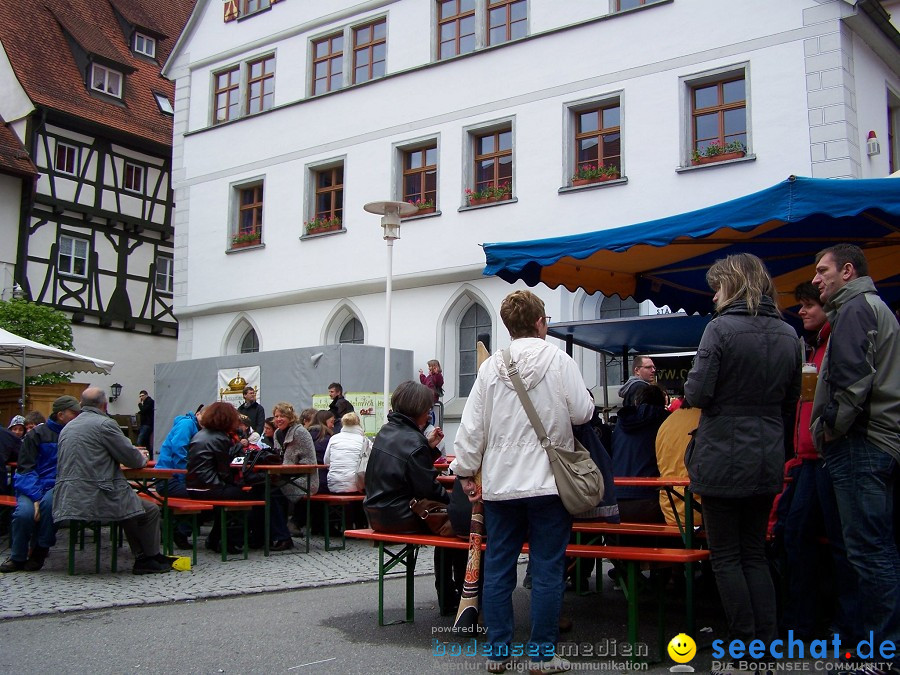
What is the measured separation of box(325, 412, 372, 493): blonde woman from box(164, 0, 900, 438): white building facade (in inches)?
276

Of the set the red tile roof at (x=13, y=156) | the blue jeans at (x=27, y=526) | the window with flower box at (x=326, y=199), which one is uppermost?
the red tile roof at (x=13, y=156)

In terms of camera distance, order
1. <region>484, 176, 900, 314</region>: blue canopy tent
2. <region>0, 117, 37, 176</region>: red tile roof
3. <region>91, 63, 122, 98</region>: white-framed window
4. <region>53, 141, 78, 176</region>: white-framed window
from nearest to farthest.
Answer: <region>484, 176, 900, 314</region>: blue canopy tent → <region>0, 117, 37, 176</region>: red tile roof → <region>53, 141, 78, 176</region>: white-framed window → <region>91, 63, 122, 98</region>: white-framed window

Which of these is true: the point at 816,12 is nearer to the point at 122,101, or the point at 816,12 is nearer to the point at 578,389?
the point at 578,389

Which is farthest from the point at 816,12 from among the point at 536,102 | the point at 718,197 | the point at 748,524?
the point at 748,524

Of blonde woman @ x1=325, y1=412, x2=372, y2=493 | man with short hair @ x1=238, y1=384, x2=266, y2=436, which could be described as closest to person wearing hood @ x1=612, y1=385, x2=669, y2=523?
blonde woman @ x1=325, y1=412, x2=372, y2=493

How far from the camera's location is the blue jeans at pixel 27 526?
8242 mm

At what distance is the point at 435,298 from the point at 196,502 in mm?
10896

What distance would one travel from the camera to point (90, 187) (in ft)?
94.5

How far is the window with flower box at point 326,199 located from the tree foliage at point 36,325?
24.2ft

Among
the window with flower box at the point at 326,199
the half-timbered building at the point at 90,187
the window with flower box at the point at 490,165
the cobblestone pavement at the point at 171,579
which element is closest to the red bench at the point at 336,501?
the cobblestone pavement at the point at 171,579

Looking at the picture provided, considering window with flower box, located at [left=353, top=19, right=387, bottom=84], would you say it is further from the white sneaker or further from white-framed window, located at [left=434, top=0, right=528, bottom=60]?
the white sneaker

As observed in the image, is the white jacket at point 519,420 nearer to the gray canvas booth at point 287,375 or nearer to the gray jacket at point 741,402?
the gray jacket at point 741,402

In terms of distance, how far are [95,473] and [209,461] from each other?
1.32 meters

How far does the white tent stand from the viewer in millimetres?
13375
